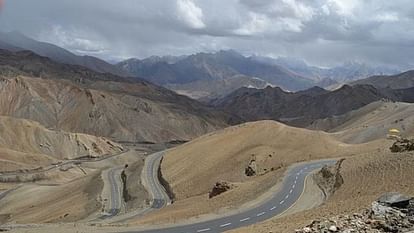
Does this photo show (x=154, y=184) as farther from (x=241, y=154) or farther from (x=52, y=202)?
(x=52, y=202)

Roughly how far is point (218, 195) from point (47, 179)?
271 ft

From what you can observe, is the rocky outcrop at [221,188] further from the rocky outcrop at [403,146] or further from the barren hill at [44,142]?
the barren hill at [44,142]

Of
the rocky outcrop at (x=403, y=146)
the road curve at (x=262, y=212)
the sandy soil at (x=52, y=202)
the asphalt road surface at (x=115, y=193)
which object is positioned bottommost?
the sandy soil at (x=52, y=202)

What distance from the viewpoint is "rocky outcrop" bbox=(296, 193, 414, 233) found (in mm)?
20969

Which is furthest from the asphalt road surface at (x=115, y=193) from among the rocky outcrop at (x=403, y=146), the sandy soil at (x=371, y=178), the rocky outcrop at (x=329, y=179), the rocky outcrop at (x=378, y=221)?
the rocky outcrop at (x=378, y=221)

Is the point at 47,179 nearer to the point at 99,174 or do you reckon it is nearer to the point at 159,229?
the point at 99,174

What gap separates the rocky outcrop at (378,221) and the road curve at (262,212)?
1768 cm

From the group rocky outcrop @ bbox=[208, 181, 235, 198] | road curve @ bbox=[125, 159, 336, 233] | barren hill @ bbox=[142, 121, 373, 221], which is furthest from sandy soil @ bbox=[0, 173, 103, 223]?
road curve @ bbox=[125, 159, 336, 233]

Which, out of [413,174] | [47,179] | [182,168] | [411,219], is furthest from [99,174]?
[411,219]

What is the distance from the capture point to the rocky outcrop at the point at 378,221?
68.8ft

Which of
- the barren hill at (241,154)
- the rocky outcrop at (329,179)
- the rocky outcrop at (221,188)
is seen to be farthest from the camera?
the barren hill at (241,154)

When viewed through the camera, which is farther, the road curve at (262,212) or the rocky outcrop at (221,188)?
the rocky outcrop at (221,188)

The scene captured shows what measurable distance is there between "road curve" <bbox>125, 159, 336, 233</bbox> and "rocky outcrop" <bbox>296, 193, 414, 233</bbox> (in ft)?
58.0

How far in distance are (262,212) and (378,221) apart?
2431 cm
